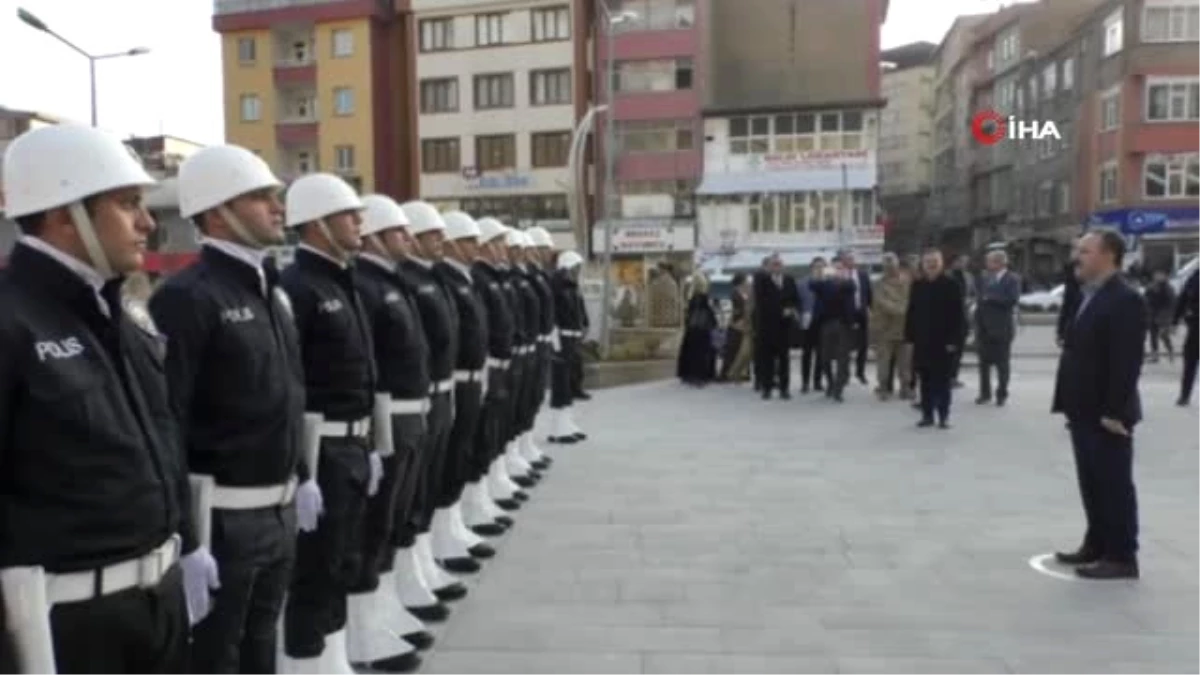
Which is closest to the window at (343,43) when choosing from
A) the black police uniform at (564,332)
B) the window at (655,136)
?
the window at (655,136)

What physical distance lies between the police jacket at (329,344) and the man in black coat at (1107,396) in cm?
406

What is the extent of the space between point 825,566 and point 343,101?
156 feet

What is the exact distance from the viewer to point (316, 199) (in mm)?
4508

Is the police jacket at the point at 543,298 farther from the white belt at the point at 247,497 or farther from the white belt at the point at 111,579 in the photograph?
the white belt at the point at 111,579

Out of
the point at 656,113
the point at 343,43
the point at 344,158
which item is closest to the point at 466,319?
the point at 656,113

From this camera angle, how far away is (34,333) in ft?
7.90

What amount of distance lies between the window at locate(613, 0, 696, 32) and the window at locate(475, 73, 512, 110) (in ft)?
19.2

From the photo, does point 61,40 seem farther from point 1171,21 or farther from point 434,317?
point 1171,21

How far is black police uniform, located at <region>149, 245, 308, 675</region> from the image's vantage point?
3.25 metres

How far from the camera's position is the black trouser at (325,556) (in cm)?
415

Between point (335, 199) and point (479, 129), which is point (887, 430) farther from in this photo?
point (479, 129)

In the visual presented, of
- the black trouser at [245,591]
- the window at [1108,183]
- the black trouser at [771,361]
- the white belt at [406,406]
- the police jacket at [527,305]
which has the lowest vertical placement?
the black trouser at [771,361]
